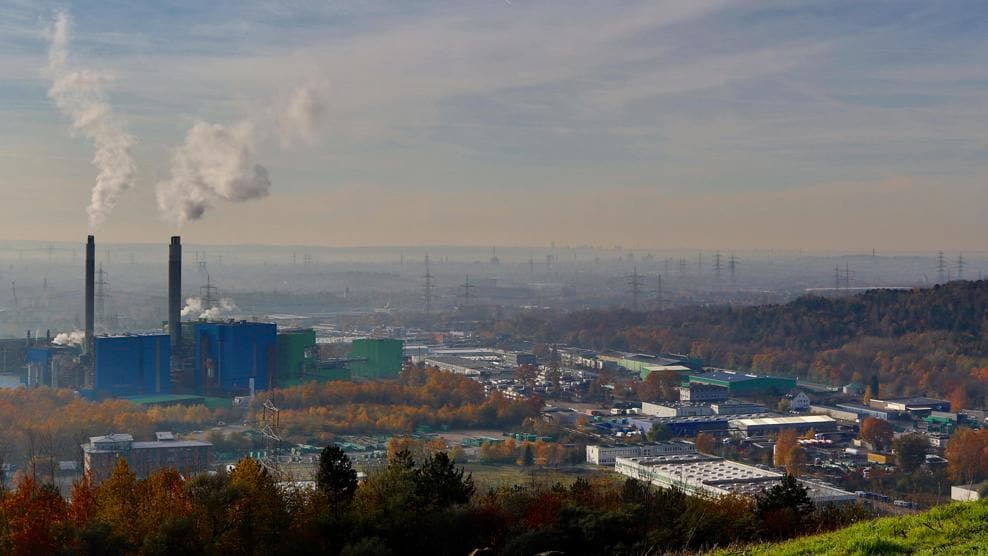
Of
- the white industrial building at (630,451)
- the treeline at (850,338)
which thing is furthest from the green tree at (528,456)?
the treeline at (850,338)

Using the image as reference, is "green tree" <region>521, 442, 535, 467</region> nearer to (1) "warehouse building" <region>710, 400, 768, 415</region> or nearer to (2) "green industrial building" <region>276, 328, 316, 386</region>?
(1) "warehouse building" <region>710, 400, 768, 415</region>

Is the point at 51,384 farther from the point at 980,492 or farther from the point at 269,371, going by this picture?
the point at 980,492

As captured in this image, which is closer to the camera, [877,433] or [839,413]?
[877,433]

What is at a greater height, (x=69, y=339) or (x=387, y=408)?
(x=69, y=339)

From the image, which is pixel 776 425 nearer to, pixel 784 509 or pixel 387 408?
pixel 387 408

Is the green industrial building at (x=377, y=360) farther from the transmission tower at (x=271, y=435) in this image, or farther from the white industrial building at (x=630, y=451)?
the white industrial building at (x=630, y=451)

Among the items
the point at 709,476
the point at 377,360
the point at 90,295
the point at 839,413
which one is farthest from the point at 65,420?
the point at 839,413

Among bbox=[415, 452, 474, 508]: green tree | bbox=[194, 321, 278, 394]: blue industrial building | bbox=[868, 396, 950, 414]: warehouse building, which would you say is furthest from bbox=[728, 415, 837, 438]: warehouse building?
bbox=[415, 452, 474, 508]: green tree
